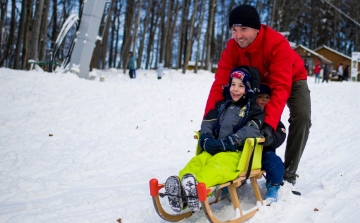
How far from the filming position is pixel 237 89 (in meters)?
3.14

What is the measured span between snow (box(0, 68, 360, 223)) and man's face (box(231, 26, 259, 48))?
4.79ft

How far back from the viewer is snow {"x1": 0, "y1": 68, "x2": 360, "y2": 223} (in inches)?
123

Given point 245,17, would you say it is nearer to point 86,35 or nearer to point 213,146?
point 213,146

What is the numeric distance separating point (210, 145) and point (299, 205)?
101 cm

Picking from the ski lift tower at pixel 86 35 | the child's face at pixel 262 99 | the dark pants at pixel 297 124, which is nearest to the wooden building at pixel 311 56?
the ski lift tower at pixel 86 35

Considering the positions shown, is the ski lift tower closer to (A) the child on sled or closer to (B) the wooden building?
(A) the child on sled

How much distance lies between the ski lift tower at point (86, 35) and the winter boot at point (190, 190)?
10.0 metres

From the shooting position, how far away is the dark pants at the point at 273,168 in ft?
10.3

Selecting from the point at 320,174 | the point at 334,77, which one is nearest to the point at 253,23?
the point at 320,174

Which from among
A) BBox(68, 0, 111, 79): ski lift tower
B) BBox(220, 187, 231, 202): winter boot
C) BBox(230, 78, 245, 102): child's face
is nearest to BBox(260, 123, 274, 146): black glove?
BBox(230, 78, 245, 102): child's face

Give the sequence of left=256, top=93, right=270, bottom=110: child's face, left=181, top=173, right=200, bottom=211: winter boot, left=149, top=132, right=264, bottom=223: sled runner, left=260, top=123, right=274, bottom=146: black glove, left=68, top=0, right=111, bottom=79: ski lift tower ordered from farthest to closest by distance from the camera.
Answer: left=68, top=0, right=111, bottom=79: ski lift tower
left=256, top=93, right=270, bottom=110: child's face
left=260, top=123, right=274, bottom=146: black glove
left=149, top=132, right=264, bottom=223: sled runner
left=181, top=173, right=200, bottom=211: winter boot

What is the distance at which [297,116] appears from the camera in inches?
135

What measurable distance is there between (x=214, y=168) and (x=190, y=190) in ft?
0.84

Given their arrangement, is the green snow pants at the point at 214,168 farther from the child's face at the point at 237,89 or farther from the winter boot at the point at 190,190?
the child's face at the point at 237,89
